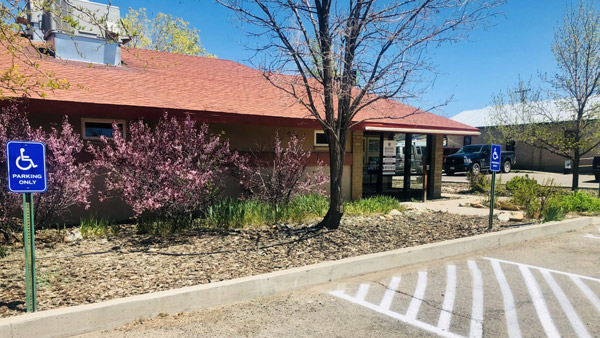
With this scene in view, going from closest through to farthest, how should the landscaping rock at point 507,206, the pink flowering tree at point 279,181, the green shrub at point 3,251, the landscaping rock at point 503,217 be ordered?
1. the green shrub at point 3,251
2. the pink flowering tree at point 279,181
3. the landscaping rock at point 503,217
4. the landscaping rock at point 507,206

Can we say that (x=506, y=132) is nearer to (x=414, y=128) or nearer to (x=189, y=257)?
(x=414, y=128)

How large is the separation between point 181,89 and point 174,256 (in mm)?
5263

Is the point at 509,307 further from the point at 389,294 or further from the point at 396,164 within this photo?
the point at 396,164

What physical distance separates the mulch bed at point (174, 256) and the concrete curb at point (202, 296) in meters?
0.32

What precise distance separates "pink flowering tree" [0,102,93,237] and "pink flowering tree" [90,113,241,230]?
1.38ft

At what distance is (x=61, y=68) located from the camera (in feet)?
29.6

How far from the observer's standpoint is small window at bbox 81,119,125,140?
8.08m

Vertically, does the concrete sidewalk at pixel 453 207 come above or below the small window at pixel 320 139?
below

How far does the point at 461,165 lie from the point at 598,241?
646 inches

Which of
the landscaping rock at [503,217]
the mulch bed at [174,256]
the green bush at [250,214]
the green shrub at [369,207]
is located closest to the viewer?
the mulch bed at [174,256]

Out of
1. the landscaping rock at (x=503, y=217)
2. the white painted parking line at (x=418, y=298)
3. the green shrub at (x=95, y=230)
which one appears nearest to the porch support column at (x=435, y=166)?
the landscaping rock at (x=503, y=217)

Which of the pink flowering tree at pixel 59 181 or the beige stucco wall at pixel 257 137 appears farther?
the beige stucco wall at pixel 257 137

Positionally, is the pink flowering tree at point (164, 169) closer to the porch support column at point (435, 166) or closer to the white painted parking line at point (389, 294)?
the white painted parking line at point (389, 294)

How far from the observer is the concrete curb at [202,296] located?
363 cm
